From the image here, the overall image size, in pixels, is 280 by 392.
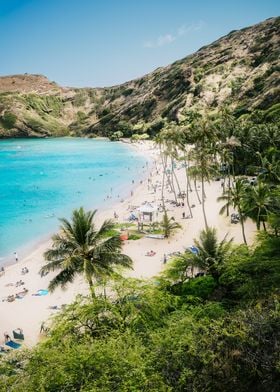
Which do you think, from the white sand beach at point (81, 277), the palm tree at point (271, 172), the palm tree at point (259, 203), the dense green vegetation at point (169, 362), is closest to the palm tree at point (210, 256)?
the white sand beach at point (81, 277)

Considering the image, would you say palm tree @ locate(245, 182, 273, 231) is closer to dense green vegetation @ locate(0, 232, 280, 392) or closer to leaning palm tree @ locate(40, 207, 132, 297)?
leaning palm tree @ locate(40, 207, 132, 297)

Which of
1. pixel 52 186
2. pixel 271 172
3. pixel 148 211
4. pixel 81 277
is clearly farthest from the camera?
pixel 52 186

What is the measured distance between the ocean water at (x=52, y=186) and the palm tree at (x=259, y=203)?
3076cm

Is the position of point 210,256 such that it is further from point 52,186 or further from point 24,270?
point 52,186

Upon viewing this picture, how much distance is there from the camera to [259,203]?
34.1m

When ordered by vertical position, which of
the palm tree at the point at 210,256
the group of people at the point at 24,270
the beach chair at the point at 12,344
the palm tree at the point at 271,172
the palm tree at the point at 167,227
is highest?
the palm tree at the point at 271,172

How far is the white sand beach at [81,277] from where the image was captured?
2906cm

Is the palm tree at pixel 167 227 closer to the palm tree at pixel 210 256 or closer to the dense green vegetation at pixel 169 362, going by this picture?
the palm tree at pixel 210 256

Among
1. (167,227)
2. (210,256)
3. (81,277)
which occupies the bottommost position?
(81,277)

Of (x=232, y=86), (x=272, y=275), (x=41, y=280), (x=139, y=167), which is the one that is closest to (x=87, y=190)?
(x=139, y=167)

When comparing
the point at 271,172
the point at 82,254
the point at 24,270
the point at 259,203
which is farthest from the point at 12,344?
the point at 271,172

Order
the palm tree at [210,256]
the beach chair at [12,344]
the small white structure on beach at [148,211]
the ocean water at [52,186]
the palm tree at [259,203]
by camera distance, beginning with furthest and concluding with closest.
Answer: the ocean water at [52,186]
the small white structure on beach at [148,211]
the palm tree at [259,203]
the palm tree at [210,256]
the beach chair at [12,344]

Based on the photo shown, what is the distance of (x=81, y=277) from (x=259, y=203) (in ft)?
61.7

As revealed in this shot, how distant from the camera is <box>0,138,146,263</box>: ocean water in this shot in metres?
57.5
